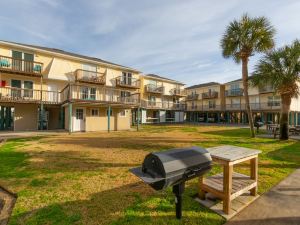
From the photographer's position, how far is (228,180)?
3.64m

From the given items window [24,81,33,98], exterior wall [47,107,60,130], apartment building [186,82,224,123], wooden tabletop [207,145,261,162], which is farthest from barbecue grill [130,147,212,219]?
apartment building [186,82,224,123]

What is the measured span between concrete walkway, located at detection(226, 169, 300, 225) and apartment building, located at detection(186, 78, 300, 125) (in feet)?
119

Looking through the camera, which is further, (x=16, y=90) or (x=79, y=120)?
(x=79, y=120)

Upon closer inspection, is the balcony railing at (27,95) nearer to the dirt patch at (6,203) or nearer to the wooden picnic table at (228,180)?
the dirt patch at (6,203)

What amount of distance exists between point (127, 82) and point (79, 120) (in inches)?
428

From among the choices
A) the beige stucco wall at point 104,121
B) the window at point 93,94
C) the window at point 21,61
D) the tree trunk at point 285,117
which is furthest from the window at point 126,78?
the tree trunk at point 285,117

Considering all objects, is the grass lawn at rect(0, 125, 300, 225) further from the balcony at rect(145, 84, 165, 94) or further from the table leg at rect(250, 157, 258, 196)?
the balcony at rect(145, 84, 165, 94)

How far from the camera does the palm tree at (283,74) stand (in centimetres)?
1398

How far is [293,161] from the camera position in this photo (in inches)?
312

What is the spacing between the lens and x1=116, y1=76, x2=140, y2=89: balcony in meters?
27.5

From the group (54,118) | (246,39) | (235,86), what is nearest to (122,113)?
(54,118)

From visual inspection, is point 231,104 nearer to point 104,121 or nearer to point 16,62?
point 104,121

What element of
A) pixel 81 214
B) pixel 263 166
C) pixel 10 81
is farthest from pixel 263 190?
Result: pixel 10 81

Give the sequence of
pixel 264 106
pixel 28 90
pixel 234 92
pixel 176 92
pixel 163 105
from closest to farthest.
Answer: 1. pixel 28 90
2. pixel 264 106
3. pixel 163 105
4. pixel 176 92
5. pixel 234 92
